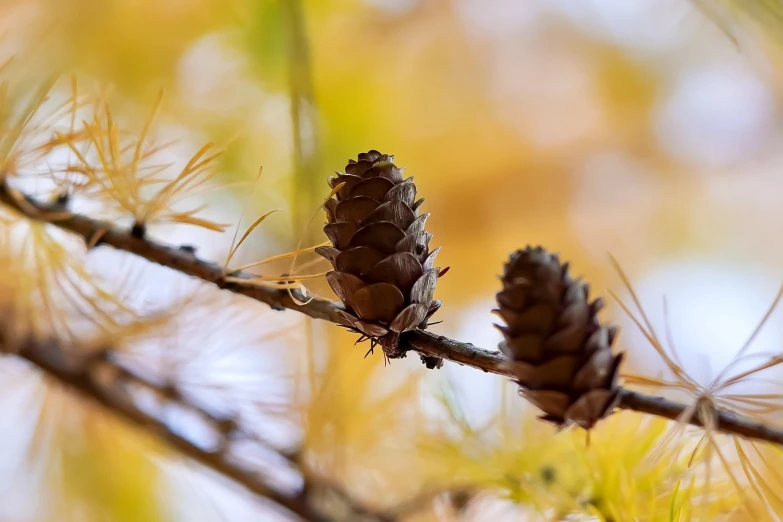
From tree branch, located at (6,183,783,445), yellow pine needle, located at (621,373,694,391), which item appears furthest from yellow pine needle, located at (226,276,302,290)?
yellow pine needle, located at (621,373,694,391)

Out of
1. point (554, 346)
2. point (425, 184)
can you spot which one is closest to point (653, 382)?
point (554, 346)

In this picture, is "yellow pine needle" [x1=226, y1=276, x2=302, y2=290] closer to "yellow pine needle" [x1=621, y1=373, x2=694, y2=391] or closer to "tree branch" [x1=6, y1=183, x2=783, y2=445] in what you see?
"tree branch" [x1=6, y1=183, x2=783, y2=445]

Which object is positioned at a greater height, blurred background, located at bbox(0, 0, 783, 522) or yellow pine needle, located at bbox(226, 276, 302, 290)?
blurred background, located at bbox(0, 0, 783, 522)

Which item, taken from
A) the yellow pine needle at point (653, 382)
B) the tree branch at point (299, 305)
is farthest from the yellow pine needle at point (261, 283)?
the yellow pine needle at point (653, 382)

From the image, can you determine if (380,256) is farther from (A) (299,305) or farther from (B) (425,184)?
(B) (425,184)

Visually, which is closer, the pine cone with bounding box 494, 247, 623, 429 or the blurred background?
the pine cone with bounding box 494, 247, 623, 429

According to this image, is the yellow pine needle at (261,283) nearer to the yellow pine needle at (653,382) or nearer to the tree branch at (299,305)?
the tree branch at (299,305)
